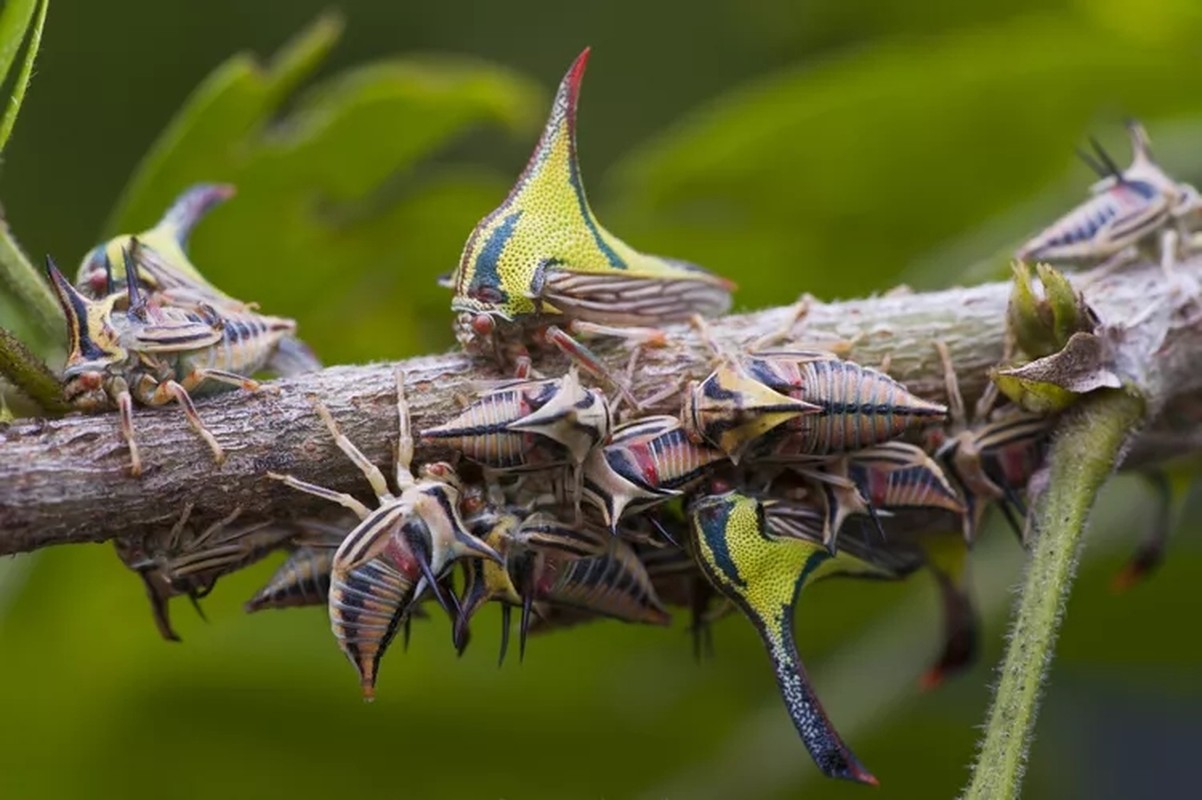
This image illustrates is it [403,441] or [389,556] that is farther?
[403,441]

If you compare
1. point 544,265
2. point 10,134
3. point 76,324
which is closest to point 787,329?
point 544,265

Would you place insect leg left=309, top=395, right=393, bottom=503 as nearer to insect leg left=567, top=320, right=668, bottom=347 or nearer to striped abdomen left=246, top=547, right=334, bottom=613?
striped abdomen left=246, top=547, right=334, bottom=613

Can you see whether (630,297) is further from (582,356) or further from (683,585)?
(683,585)

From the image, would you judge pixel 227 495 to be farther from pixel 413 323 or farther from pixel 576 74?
pixel 413 323

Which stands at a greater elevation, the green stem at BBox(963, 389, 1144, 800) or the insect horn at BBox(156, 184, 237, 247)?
the insect horn at BBox(156, 184, 237, 247)

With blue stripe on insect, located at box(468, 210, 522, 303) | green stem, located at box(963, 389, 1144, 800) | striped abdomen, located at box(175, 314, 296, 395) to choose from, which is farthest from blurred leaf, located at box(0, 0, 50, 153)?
green stem, located at box(963, 389, 1144, 800)
